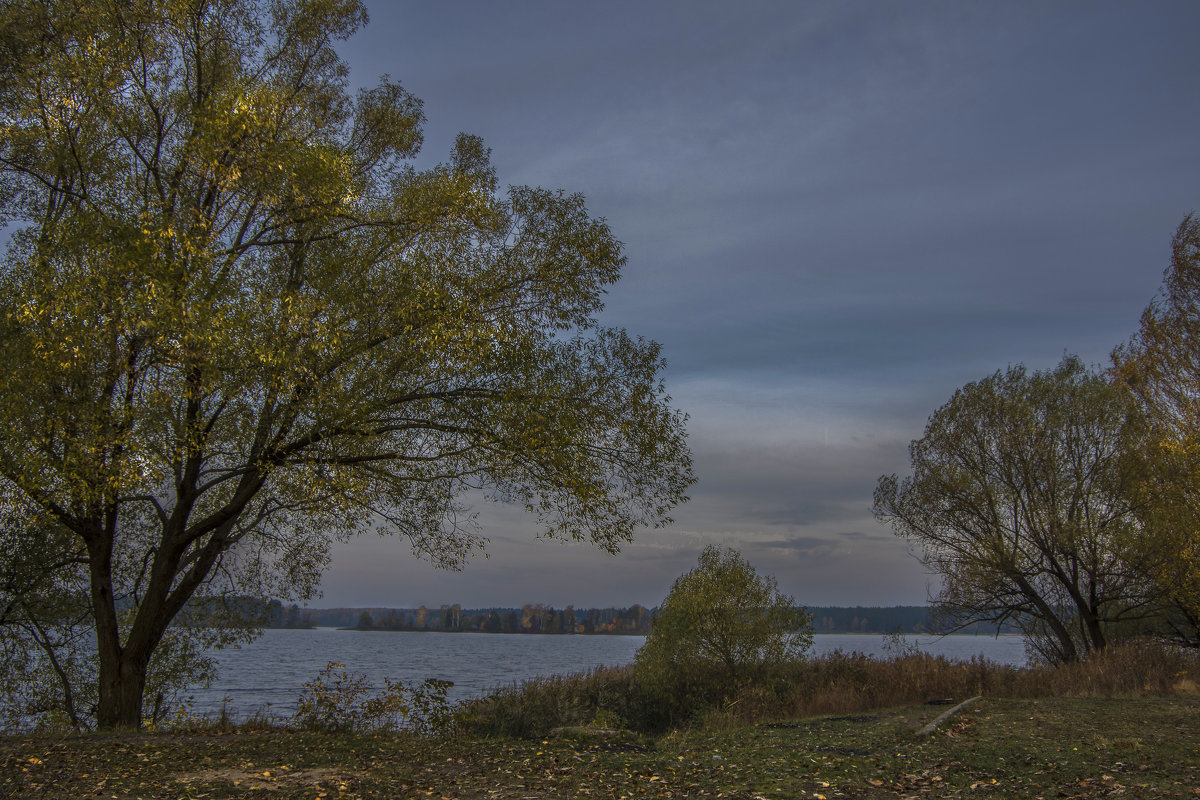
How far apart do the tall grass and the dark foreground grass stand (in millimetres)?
4736

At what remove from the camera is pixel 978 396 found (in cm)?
2698

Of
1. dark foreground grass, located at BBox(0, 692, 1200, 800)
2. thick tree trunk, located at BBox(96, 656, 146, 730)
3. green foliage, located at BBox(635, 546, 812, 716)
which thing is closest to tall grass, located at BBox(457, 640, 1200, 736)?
green foliage, located at BBox(635, 546, 812, 716)

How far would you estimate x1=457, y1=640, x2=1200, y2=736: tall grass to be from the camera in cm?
1822

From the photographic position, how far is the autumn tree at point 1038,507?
24.4 m

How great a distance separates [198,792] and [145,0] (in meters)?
13.2

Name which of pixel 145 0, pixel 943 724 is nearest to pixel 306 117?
pixel 145 0

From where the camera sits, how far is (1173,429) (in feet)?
65.2

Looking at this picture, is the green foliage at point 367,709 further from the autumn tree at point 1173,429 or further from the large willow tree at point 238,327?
the autumn tree at point 1173,429

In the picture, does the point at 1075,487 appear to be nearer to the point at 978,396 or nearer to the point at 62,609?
the point at 978,396

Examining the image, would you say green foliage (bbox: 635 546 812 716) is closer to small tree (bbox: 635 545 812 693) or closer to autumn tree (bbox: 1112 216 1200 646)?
small tree (bbox: 635 545 812 693)

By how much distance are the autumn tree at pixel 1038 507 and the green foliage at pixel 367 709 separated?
19.9 m

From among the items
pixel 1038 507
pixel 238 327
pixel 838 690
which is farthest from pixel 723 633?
pixel 238 327

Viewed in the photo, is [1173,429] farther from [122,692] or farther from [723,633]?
[122,692]

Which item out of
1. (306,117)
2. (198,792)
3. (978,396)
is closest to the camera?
(198,792)
